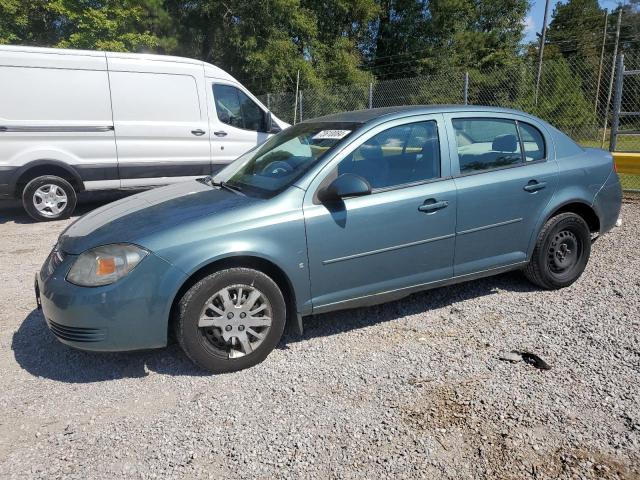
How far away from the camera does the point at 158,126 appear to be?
7.95 metres

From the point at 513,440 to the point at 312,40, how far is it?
1052 inches

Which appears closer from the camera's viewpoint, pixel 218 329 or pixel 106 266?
pixel 106 266

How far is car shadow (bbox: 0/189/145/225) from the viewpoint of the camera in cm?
778

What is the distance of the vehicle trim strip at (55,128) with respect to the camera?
6.95 meters

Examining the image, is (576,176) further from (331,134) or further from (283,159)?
(283,159)

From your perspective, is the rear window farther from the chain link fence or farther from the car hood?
the chain link fence

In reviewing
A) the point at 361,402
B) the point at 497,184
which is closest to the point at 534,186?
the point at 497,184

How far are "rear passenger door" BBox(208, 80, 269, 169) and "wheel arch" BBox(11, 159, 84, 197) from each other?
2.10 metres

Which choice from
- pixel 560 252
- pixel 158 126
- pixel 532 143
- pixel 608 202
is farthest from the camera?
pixel 158 126

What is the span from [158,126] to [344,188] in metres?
5.56

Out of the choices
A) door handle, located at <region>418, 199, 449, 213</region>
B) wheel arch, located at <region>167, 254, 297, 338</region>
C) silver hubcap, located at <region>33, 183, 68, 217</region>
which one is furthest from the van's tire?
door handle, located at <region>418, 199, 449, 213</region>

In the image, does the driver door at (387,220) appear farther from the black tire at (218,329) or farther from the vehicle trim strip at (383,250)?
the black tire at (218,329)

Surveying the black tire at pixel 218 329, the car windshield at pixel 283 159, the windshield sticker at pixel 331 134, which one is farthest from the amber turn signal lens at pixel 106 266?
the windshield sticker at pixel 331 134

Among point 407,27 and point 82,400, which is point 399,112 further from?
point 407,27
